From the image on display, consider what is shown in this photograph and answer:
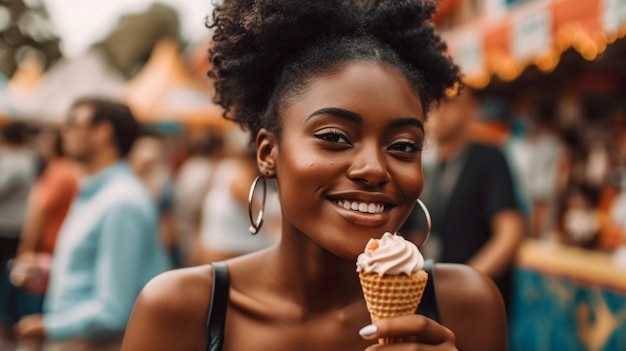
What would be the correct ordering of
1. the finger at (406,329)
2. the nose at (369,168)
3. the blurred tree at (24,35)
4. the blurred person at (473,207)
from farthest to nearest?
the blurred tree at (24,35)
the blurred person at (473,207)
the nose at (369,168)
the finger at (406,329)

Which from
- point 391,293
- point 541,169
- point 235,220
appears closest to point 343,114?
point 391,293

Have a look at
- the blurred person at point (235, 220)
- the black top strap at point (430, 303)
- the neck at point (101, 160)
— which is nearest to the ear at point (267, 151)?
the black top strap at point (430, 303)

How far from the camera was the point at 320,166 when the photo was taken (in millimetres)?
1832

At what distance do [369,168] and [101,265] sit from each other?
226 cm

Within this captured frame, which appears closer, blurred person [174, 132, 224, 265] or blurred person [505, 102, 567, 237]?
blurred person [174, 132, 224, 265]

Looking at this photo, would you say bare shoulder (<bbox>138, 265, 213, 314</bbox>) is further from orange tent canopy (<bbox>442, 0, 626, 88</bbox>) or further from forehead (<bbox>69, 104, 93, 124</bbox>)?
orange tent canopy (<bbox>442, 0, 626, 88</bbox>)

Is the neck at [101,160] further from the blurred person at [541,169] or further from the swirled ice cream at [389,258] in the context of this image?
the blurred person at [541,169]

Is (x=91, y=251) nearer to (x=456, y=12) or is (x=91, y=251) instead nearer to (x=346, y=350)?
(x=346, y=350)

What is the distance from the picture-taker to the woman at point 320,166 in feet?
6.02

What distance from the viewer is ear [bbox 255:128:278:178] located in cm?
206

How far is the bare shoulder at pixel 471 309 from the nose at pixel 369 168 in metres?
0.50

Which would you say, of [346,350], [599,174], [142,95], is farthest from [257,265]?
[142,95]

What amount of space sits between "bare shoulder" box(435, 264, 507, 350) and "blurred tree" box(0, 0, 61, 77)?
5579 cm

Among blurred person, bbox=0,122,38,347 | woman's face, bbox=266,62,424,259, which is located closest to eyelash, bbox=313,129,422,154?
woman's face, bbox=266,62,424,259
